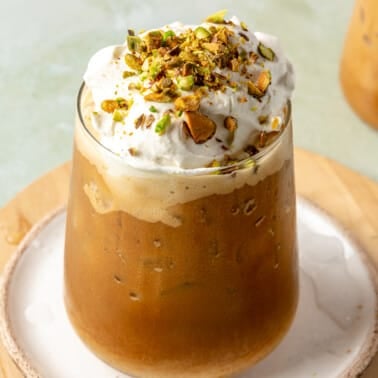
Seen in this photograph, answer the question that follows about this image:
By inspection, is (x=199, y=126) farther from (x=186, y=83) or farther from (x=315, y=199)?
(x=315, y=199)

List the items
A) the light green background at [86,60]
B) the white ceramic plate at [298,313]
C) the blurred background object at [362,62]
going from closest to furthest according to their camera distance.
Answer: the white ceramic plate at [298,313], the blurred background object at [362,62], the light green background at [86,60]

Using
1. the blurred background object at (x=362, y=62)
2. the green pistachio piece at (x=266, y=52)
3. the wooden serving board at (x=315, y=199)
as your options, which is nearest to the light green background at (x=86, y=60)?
the blurred background object at (x=362, y=62)

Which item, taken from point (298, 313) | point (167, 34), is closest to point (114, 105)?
point (167, 34)

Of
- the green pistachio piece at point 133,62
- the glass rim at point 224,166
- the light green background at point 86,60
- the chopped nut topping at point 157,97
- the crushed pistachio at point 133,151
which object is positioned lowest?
the light green background at point 86,60

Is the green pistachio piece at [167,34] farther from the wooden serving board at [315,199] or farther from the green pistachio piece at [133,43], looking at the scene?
the wooden serving board at [315,199]

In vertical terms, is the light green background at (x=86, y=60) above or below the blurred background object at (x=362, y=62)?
below

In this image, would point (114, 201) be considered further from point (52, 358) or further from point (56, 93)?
point (56, 93)

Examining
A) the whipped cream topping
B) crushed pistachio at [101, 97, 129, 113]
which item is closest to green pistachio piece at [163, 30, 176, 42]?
the whipped cream topping
